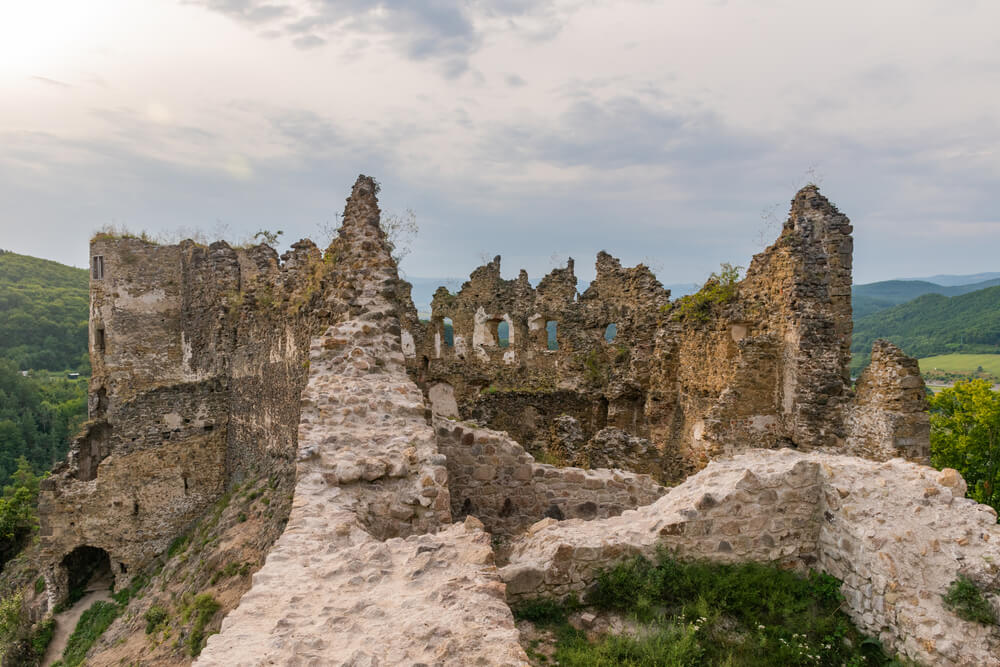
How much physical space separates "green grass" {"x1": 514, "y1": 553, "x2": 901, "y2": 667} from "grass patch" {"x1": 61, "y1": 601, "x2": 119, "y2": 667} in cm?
927

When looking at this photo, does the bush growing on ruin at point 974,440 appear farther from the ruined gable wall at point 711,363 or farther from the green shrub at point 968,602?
the green shrub at point 968,602

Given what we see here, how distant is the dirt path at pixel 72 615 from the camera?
11.0 metres

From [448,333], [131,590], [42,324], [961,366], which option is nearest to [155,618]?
[131,590]

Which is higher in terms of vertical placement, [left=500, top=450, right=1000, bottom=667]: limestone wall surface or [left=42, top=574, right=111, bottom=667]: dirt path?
[left=500, top=450, right=1000, bottom=667]: limestone wall surface

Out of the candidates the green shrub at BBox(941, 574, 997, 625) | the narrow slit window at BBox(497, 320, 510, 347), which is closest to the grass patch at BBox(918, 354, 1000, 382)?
the narrow slit window at BBox(497, 320, 510, 347)

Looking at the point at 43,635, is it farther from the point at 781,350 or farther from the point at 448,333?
the point at 448,333

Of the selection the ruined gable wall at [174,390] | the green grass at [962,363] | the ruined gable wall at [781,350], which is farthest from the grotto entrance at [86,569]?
the green grass at [962,363]

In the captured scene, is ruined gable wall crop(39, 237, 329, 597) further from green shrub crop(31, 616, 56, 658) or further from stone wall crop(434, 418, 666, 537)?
stone wall crop(434, 418, 666, 537)

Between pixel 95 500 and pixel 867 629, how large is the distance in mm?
13507

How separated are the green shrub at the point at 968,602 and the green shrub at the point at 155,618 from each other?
8829 mm

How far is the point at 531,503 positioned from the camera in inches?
277

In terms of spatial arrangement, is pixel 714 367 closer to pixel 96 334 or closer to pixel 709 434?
pixel 709 434

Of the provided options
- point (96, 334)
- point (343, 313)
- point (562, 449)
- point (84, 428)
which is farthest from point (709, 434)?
point (96, 334)

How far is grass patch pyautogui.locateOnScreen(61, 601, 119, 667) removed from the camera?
9.94m
